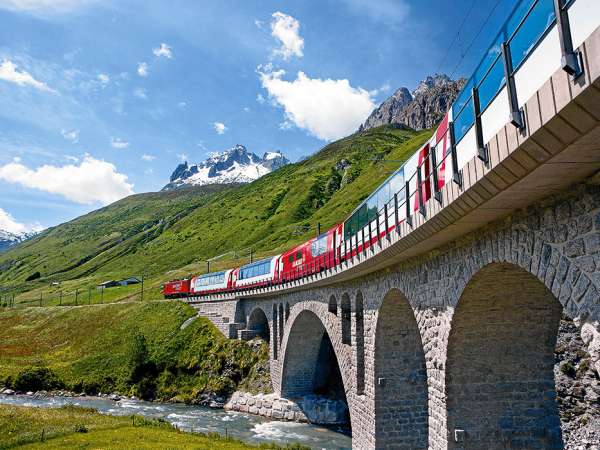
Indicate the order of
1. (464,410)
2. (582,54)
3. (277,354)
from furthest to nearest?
(277,354) → (464,410) → (582,54)

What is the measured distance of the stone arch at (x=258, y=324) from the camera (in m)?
48.7

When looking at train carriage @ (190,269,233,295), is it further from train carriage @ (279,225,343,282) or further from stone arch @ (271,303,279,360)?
train carriage @ (279,225,343,282)

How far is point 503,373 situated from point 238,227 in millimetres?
134352

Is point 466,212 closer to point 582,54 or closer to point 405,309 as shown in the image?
point 582,54

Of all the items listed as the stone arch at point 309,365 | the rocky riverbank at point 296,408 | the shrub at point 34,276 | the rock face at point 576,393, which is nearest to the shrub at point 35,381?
the rocky riverbank at point 296,408

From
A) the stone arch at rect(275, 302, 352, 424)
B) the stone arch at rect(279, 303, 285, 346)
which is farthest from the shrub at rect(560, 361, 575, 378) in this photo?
the stone arch at rect(279, 303, 285, 346)

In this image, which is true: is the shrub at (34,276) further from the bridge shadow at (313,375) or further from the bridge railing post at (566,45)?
the bridge railing post at (566,45)

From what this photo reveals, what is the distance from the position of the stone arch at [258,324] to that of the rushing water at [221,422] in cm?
1015

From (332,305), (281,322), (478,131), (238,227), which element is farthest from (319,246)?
(238,227)

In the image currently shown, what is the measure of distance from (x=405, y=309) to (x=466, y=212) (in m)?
10.8

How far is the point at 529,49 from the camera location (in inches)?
242

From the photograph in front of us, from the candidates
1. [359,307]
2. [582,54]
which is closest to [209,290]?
[359,307]

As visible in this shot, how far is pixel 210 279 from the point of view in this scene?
6353 cm

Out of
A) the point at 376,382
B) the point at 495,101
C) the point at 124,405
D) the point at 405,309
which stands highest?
the point at 495,101
